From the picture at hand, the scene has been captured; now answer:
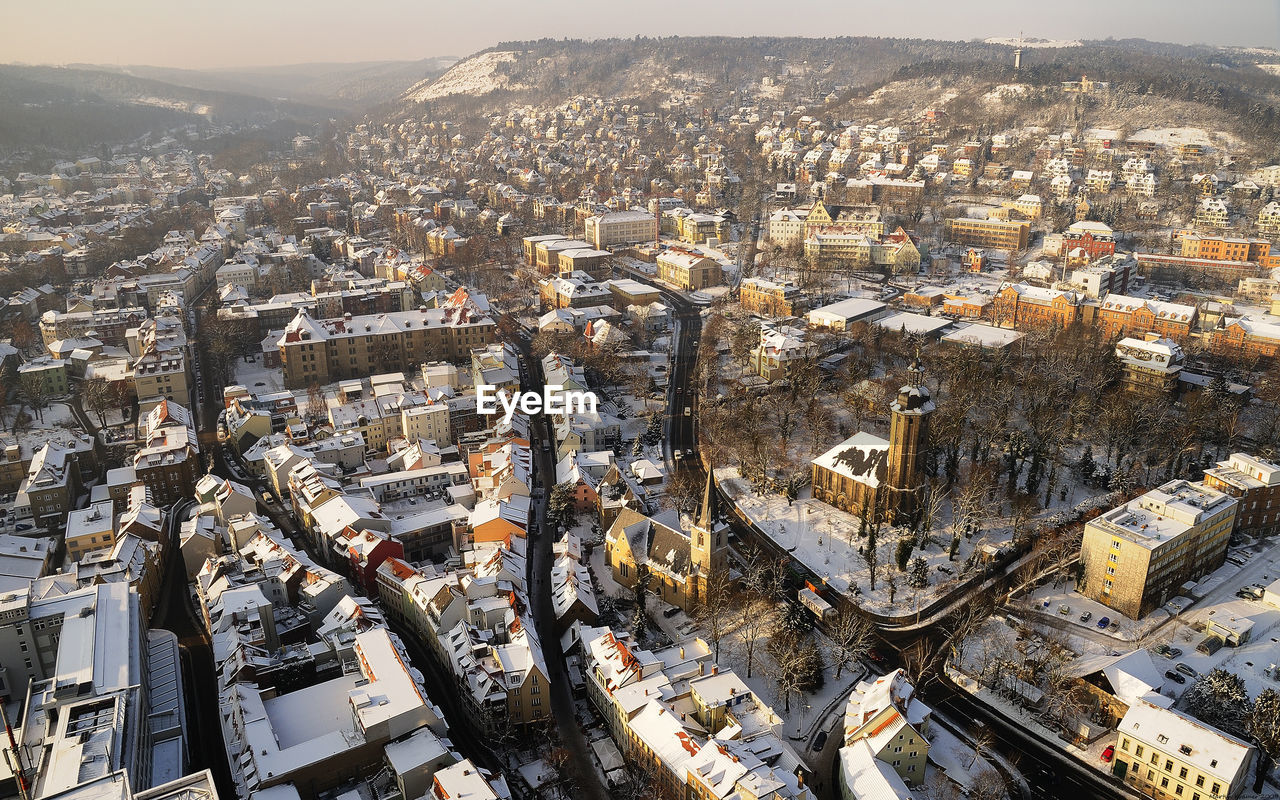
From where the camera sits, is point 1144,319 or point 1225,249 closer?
point 1144,319

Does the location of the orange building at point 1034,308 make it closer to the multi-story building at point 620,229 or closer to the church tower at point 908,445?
the church tower at point 908,445

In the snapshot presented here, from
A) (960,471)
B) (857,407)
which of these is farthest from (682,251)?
(960,471)

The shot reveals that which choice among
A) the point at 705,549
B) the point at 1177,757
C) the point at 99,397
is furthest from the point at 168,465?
the point at 1177,757

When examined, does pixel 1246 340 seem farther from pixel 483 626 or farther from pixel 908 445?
pixel 483 626

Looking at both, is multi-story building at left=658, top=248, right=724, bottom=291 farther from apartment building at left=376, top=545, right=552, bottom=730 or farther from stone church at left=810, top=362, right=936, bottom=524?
apartment building at left=376, top=545, right=552, bottom=730

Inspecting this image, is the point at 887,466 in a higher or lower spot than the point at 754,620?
higher

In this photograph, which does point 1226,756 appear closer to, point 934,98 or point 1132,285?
point 1132,285
